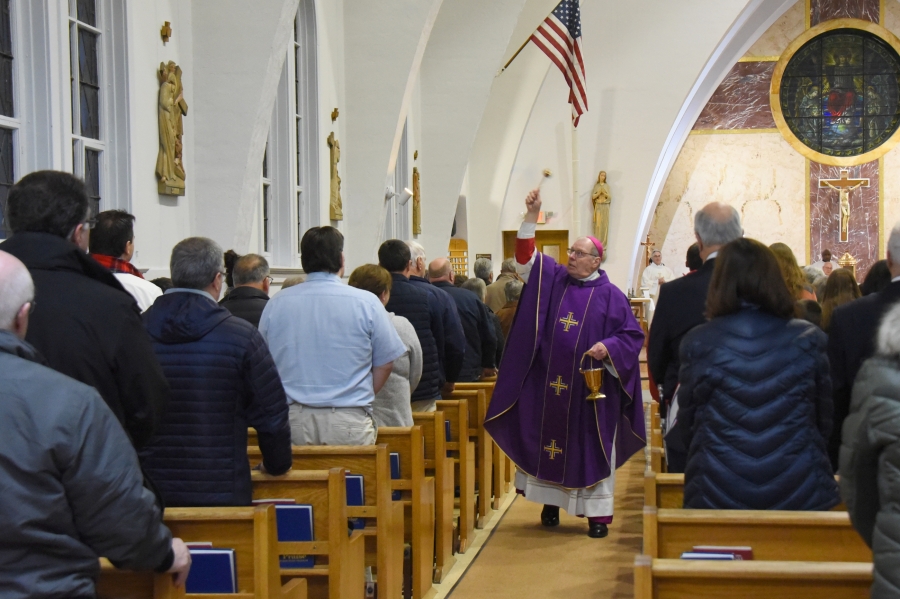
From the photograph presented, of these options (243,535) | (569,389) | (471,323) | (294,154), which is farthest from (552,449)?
(294,154)

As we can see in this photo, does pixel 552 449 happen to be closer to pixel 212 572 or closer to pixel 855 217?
pixel 212 572

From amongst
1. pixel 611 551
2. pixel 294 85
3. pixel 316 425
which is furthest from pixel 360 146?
pixel 316 425

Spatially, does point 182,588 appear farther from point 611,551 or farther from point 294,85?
point 294,85

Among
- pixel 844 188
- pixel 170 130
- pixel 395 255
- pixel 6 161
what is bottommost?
pixel 395 255

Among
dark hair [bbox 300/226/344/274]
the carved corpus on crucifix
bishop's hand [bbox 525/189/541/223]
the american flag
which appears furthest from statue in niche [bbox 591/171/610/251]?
dark hair [bbox 300/226/344/274]

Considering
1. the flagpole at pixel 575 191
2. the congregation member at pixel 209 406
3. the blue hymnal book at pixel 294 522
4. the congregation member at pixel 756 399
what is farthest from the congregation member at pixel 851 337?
the flagpole at pixel 575 191

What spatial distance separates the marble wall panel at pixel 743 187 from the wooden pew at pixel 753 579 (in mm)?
20925

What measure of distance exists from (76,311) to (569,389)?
385cm

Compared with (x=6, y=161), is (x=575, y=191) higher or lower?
higher

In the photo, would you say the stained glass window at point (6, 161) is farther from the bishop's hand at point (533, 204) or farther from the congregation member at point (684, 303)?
the congregation member at point (684, 303)

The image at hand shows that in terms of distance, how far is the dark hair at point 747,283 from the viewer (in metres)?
3.23

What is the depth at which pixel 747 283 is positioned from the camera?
3.24m

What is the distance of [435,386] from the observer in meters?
6.22

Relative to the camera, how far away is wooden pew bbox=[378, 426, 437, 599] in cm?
484
